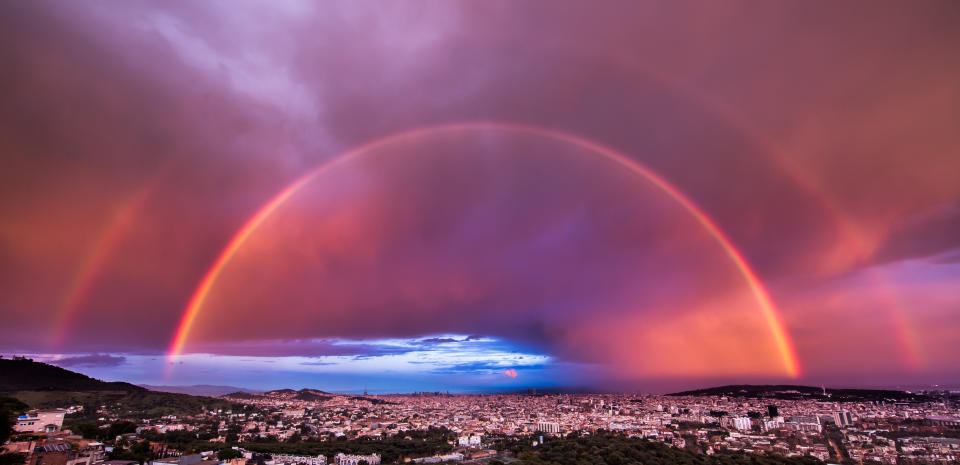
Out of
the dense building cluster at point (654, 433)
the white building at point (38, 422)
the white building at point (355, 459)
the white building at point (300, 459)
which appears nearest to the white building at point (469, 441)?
the dense building cluster at point (654, 433)

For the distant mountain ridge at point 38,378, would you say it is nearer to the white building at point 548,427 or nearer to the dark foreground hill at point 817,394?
the white building at point 548,427

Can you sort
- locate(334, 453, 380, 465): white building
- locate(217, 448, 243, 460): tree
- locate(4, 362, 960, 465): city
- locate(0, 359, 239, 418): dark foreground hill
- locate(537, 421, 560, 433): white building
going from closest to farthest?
locate(4, 362, 960, 465): city → locate(217, 448, 243, 460): tree → locate(334, 453, 380, 465): white building → locate(537, 421, 560, 433): white building → locate(0, 359, 239, 418): dark foreground hill

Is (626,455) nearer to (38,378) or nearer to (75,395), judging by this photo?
(75,395)

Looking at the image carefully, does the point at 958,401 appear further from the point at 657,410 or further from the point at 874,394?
the point at 657,410

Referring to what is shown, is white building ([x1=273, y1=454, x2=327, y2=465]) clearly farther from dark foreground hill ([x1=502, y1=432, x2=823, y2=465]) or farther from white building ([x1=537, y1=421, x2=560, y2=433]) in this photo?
white building ([x1=537, y1=421, x2=560, y2=433])

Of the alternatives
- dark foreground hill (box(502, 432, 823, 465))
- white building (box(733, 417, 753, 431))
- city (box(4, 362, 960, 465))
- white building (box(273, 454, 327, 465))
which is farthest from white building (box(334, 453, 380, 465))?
white building (box(733, 417, 753, 431))

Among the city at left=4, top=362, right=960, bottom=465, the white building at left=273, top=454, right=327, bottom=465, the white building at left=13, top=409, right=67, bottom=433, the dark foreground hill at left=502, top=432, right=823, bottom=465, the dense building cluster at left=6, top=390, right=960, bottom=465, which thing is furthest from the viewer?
the white building at left=273, top=454, right=327, bottom=465
